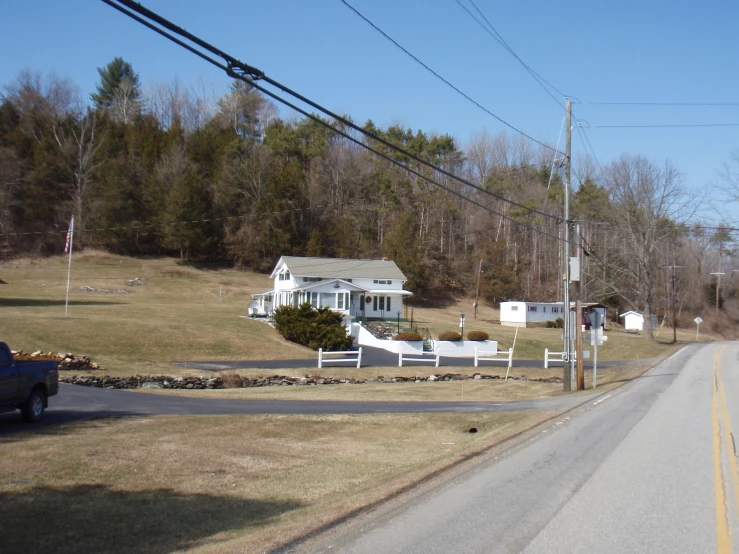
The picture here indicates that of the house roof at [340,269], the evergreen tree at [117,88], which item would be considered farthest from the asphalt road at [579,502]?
the evergreen tree at [117,88]

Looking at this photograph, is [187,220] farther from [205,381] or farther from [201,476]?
[201,476]

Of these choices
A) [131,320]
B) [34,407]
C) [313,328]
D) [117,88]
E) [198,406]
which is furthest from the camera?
[117,88]

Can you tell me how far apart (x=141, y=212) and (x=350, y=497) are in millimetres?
85470

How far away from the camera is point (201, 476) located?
10172 millimetres

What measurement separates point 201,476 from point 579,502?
528 cm

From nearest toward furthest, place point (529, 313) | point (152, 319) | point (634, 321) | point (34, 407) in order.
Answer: point (34, 407) → point (152, 319) → point (529, 313) → point (634, 321)

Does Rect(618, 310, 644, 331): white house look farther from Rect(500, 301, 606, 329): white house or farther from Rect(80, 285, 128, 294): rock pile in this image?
Rect(80, 285, 128, 294): rock pile

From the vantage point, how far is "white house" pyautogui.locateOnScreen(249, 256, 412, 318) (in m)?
58.8

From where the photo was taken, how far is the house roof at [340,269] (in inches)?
2506

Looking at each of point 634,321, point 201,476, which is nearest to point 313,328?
point 201,476

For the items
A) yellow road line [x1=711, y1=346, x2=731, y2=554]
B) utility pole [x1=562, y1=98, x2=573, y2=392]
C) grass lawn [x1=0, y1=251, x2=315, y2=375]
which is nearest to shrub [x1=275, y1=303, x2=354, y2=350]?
grass lawn [x1=0, y1=251, x2=315, y2=375]

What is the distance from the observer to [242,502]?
29.1 ft

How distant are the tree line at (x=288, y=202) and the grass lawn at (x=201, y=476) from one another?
6514cm

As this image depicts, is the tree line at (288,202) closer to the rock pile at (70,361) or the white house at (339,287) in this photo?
the white house at (339,287)
